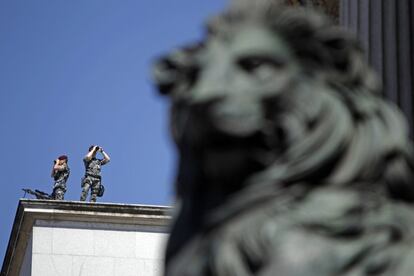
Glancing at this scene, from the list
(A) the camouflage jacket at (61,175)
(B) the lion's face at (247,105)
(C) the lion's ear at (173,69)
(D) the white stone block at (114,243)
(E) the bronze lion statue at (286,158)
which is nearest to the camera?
(E) the bronze lion statue at (286,158)

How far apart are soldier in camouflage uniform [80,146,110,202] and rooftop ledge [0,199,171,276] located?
461 centimetres

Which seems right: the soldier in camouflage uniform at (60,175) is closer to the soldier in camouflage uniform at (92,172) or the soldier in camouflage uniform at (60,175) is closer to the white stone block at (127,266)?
the soldier in camouflage uniform at (92,172)

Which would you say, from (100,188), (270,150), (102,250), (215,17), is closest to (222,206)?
(270,150)

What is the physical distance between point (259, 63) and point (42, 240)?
105 feet

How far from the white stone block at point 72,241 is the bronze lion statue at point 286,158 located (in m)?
31.6

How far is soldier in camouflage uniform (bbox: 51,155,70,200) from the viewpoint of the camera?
143ft

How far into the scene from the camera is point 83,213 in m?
37.6

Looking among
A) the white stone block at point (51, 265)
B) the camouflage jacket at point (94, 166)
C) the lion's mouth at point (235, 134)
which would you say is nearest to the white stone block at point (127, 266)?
the white stone block at point (51, 265)

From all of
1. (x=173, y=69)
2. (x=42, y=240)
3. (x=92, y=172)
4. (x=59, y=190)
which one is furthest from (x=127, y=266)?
(x=173, y=69)

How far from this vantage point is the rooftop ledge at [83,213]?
3756 centimetres

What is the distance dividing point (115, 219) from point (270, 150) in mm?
32114

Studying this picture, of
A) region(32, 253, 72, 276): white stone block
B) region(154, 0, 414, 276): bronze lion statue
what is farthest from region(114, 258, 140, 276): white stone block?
region(154, 0, 414, 276): bronze lion statue

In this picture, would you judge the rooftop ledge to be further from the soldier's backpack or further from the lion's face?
the lion's face

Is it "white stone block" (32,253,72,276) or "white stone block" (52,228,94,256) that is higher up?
"white stone block" (52,228,94,256)
